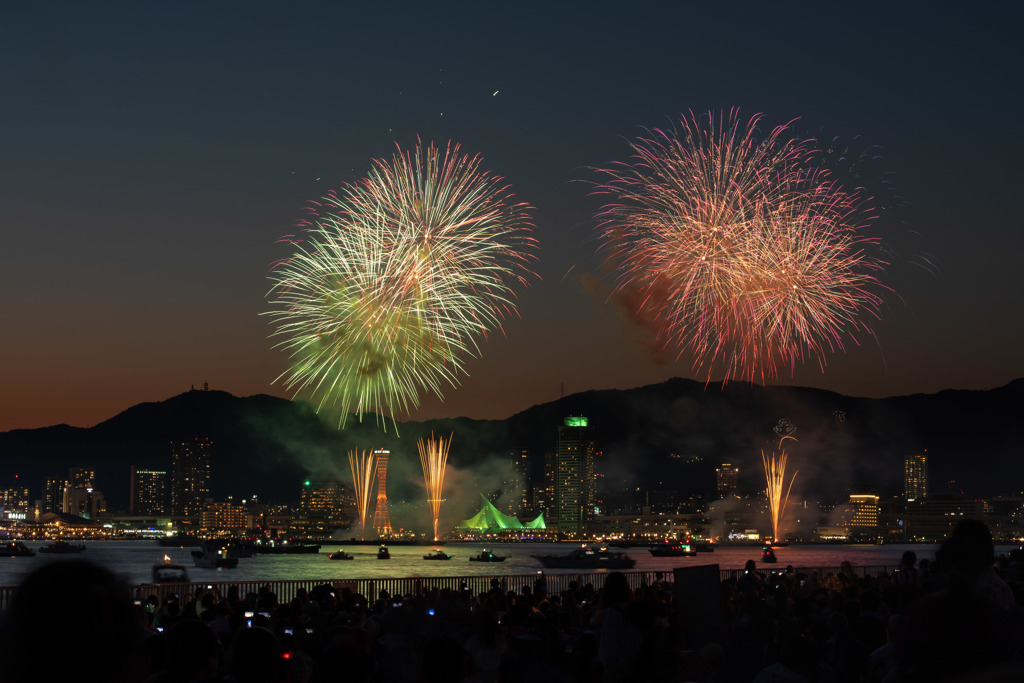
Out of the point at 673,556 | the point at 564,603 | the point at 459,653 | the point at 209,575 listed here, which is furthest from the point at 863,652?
the point at 673,556

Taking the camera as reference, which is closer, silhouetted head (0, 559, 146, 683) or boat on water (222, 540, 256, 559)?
silhouetted head (0, 559, 146, 683)

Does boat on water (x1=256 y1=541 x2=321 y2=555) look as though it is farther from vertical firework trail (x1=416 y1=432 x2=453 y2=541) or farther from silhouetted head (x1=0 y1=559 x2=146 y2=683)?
silhouetted head (x1=0 y1=559 x2=146 y2=683)

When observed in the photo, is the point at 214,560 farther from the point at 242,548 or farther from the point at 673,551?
the point at 673,551

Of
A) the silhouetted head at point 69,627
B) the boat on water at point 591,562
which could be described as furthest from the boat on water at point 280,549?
the silhouetted head at point 69,627

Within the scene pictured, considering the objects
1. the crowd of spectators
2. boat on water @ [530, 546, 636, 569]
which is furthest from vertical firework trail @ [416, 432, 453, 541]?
the crowd of spectators

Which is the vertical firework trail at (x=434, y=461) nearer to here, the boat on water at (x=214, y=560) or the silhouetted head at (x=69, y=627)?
the boat on water at (x=214, y=560)

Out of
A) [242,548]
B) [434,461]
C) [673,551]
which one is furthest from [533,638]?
[242,548]

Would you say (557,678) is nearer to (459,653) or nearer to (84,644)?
(459,653)

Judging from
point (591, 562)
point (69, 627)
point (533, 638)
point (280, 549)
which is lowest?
point (280, 549)
